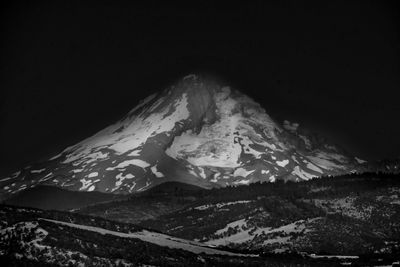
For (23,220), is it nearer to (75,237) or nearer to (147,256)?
(75,237)

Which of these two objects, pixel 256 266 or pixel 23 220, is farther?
pixel 256 266

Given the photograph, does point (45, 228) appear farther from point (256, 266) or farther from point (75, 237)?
point (256, 266)

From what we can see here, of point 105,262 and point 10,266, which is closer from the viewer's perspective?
point 10,266

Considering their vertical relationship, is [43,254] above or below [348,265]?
above

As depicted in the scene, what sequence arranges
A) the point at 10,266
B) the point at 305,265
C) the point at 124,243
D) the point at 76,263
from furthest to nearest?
1. the point at 305,265
2. the point at 124,243
3. the point at 76,263
4. the point at 10,266

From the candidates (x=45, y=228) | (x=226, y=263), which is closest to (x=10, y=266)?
(x=45, y=228)

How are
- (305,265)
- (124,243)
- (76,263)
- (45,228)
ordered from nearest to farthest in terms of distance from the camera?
(76,263) → (45,228) → (124,243) → (305,265)

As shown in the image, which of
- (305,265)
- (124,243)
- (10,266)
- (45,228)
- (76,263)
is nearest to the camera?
(10,266)

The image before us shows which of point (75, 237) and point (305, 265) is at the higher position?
point (75, 237)

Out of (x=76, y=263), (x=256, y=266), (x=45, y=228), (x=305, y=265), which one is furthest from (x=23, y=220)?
(x=305, y=265)
